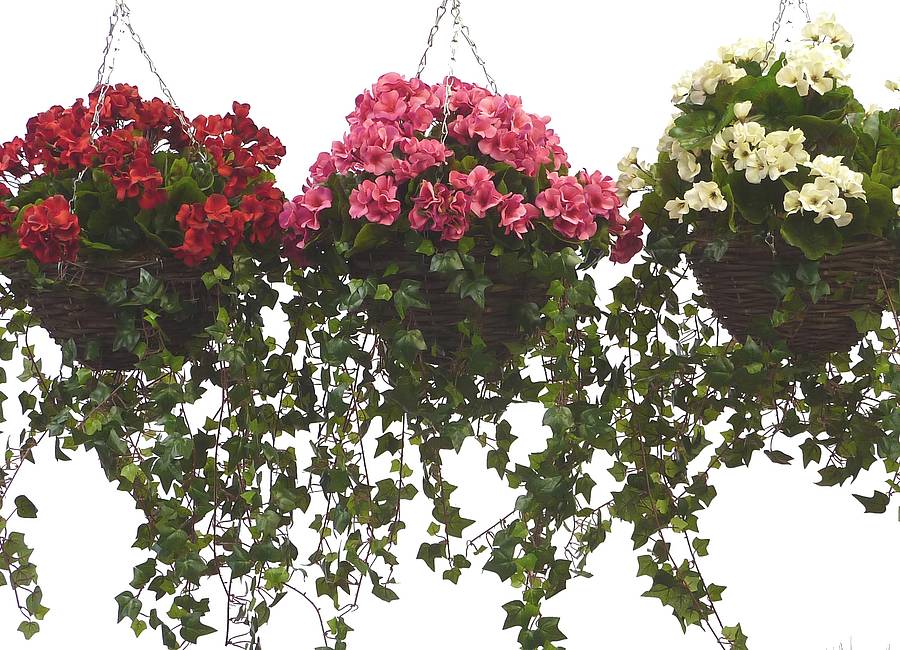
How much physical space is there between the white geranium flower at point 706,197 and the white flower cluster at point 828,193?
0.11 m

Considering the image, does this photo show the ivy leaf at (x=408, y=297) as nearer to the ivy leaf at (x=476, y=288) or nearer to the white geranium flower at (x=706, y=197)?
the ivy leaf at (x=476, y=288)

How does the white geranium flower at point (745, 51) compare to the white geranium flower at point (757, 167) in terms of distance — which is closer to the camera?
the white geranium flower at point (757, 167)

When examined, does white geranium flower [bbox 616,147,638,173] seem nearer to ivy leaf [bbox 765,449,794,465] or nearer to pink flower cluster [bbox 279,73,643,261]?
pink flower cluster [bbox 279,73,643,261]

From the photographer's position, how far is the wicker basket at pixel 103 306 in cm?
223

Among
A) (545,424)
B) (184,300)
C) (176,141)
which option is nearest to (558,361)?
(545,424)

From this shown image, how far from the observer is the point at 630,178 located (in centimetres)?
239

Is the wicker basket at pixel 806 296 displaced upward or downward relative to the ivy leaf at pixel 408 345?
upward

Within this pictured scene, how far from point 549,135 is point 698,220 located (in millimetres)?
310

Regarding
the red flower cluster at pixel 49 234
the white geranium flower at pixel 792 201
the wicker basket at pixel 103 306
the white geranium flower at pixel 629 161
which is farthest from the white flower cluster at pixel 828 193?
the red flower cluster at pixel 49 234

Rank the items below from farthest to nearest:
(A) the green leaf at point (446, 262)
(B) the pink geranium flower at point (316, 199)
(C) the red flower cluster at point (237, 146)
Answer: (C) the red flower cluster at point (237, 146) → (B) the pink geranium flower at point (316, 199) → (A) the green leaf at point (446, 262)

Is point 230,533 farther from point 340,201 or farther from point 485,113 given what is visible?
point 485,113

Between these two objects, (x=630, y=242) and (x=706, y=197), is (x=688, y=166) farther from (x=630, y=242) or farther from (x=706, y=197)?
(x=630, y=242)

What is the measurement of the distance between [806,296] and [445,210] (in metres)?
0.67

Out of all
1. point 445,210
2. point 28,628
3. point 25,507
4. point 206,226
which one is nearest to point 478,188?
point 445,210
